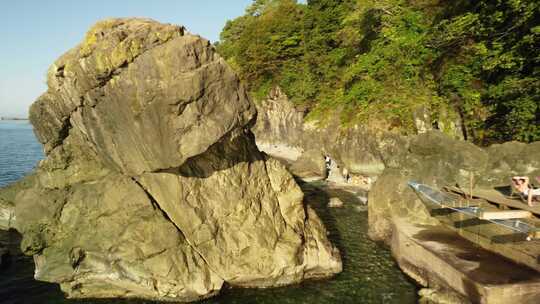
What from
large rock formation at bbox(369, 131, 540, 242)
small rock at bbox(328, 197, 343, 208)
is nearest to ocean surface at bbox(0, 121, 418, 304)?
large rock formation at bbox(369, 131, 540, 242)

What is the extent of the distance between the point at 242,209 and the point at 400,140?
17686 millimetres

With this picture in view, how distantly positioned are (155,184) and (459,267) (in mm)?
12275

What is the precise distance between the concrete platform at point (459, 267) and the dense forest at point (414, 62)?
10.4 metres

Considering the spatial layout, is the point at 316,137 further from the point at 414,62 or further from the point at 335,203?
the point at 335,203

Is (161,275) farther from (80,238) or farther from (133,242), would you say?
(80,238)

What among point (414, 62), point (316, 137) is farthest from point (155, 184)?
point (316, 137)

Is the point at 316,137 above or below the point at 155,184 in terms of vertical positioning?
above

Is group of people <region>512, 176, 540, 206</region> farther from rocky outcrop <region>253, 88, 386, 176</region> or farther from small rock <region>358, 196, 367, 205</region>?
rocky outcrop <region>253, 88, 386, 176</region>

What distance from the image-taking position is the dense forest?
1991 cm

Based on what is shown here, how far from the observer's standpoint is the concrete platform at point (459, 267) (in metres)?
10.6

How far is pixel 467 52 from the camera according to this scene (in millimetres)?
24016

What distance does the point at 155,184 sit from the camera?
14.0 metres

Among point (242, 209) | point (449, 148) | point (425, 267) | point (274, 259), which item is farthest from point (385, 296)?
point (449, 148)

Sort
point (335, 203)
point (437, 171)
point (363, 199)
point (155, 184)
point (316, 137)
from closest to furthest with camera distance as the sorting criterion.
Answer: point (155, 184) < point (437, 171) < point (335, 203) < point (363, 199) < point (316, 137)
